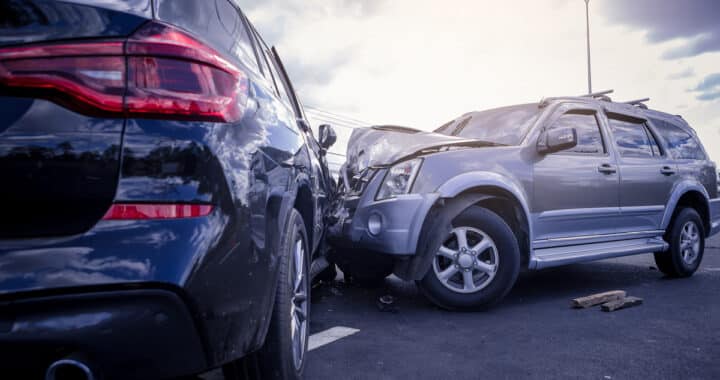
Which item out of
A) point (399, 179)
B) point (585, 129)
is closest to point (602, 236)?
point (585, 129)

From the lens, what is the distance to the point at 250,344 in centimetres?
143

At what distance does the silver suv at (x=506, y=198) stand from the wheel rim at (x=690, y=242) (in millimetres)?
24

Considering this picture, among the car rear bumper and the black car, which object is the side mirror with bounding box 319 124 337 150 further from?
the car rear bumper

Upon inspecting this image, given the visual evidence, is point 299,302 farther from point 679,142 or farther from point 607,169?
point 679,142

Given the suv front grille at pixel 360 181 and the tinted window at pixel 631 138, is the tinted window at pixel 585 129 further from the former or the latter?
the suv front grille at pixel 360 181

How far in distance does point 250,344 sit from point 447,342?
1879 millimetres

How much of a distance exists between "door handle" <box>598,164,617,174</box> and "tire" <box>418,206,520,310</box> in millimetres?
1372

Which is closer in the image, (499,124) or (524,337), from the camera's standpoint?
(524,337)

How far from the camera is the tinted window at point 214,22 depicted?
148 centimetres

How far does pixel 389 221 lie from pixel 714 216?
460 centimetres

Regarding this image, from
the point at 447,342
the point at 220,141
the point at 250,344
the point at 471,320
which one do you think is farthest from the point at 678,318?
the point at 220,141

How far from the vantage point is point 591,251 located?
4391 mm

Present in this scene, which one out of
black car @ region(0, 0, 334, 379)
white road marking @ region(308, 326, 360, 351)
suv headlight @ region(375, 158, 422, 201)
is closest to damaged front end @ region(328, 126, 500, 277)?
suv headlight @ region(375, 158, 422, 201)

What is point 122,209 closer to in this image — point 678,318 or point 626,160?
point 678,318
